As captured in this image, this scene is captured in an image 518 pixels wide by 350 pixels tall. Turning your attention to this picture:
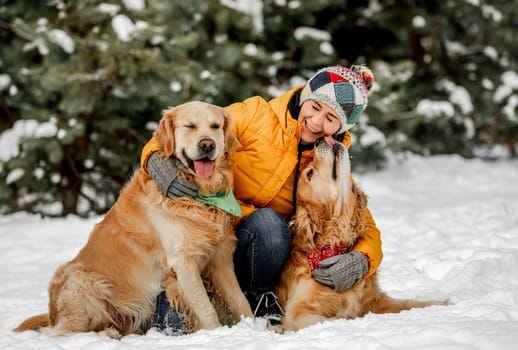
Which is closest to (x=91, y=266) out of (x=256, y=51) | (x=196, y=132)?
(x=196, y=132)

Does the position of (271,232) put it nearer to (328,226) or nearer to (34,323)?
(328,226)

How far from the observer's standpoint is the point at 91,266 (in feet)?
8.07

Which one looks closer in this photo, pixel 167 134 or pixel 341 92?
pixel 167 134

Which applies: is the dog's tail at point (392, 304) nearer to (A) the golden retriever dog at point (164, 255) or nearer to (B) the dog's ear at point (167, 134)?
(A) the golden retriever dog at point (164, 255)

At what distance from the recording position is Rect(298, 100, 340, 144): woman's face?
8.79ft

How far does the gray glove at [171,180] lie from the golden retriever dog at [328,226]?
60cm

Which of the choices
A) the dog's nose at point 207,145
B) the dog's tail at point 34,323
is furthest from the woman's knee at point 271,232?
the dog's tail at point 34,323

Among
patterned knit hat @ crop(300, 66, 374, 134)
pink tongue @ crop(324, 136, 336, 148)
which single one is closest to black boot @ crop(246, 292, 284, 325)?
pink tongue @ crop(324, 136, 336, 148)

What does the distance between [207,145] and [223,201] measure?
0.93ft

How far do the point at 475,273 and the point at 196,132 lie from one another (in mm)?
1775

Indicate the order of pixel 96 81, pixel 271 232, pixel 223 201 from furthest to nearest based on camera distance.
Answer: pixel 96 81 → pixel 271 232 → pixel 223 201

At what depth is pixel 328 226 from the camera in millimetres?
2662

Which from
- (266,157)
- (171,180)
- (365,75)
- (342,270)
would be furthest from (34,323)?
(365,75)

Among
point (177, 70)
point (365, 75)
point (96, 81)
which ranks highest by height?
point (177, 70)
